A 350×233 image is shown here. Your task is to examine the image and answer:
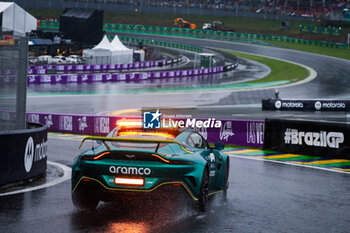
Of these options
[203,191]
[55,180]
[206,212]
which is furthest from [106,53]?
[203,191]

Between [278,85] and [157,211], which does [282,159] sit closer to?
[157,211]

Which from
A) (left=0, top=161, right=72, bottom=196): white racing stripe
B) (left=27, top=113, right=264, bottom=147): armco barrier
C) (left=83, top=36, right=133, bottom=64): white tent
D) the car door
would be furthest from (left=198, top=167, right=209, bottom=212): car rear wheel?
(left=83, top=36, right=133, bottom=64): white tent

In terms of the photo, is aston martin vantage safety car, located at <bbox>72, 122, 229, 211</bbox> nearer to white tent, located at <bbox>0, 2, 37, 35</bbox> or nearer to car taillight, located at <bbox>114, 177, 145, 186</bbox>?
car taillight, located at <bbox>114, 177, 145, 186</bbox>

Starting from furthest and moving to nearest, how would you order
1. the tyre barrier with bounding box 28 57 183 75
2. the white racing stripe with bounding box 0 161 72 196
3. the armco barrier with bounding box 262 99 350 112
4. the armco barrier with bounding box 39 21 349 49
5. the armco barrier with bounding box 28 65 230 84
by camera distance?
the armco barrier with bounding box 39 21 349 49 → the tyre barrier with bounding box 28 57 183 75 → the armco barrier with bounding box 28 65 230 84 → the armco barrier with bounding box 262 99 350 112 → the white racing stripe with bounding box 0 161 72 196

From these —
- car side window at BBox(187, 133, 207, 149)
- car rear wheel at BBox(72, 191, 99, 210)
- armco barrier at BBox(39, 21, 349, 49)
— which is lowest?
car rear wheel at BBox(72, 191, 99, 210)

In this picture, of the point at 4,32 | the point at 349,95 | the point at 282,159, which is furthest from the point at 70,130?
the point at 349,95

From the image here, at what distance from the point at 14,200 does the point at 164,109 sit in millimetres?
26260

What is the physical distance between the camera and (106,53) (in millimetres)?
61812

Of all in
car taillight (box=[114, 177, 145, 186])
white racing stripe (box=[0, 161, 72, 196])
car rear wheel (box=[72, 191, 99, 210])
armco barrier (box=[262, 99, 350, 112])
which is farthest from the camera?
armco barrier (box=[262, 99, 350, 112])

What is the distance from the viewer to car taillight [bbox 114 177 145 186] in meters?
9.18

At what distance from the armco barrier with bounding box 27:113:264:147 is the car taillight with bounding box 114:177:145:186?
12179mm

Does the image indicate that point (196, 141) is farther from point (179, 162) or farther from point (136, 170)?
point (136, 170)

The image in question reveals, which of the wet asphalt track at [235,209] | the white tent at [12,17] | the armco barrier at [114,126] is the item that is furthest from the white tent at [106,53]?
the wet asphalt track at [235,209]

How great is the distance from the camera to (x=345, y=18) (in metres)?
97.6
